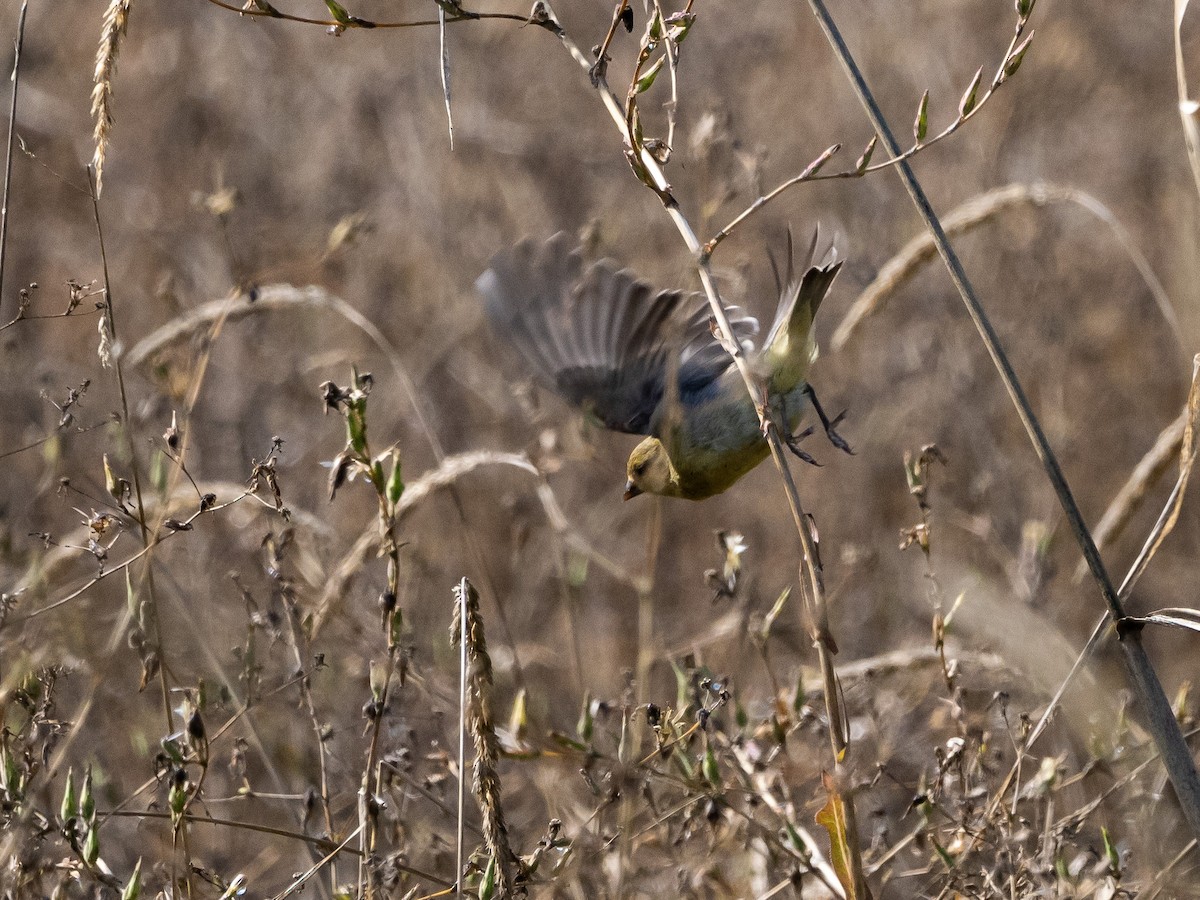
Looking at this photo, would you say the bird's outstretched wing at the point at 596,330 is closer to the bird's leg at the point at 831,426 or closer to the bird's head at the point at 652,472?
the bird's head at the point at 652,472

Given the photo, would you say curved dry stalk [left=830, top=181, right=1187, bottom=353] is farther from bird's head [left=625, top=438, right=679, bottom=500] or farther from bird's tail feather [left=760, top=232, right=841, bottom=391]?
bird's head [left=625, top=438, right=679, bottom=500]

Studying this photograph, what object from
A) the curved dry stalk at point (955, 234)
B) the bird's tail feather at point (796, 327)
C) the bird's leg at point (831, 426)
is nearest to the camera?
the curved dry stalk at point (955, 234)

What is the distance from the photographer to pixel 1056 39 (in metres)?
5.64

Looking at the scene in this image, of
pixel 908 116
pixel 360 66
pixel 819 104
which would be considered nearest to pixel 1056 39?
pixel 908 116

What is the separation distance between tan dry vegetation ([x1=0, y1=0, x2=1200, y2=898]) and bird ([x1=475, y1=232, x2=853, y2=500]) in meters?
0.18

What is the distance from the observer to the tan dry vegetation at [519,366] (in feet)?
11.8

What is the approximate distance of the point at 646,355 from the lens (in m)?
3.96

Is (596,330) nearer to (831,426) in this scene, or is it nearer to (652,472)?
(652,472)

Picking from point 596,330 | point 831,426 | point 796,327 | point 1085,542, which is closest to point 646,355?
point 596,330

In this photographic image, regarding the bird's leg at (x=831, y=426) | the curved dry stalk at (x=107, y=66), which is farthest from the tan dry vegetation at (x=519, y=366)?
the curved dry stalk at (x=107, y=66)

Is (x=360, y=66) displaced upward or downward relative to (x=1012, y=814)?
upward

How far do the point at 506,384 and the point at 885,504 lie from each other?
5.22 ft

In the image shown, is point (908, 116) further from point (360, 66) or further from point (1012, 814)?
point (1012, 814)

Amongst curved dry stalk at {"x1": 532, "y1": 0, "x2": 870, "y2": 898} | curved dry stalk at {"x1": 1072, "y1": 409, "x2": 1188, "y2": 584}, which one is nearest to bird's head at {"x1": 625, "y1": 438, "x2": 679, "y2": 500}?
curved dry stalk at {"x1": 1072, "y1": 409, "x2": 1188, "y2": 584}
